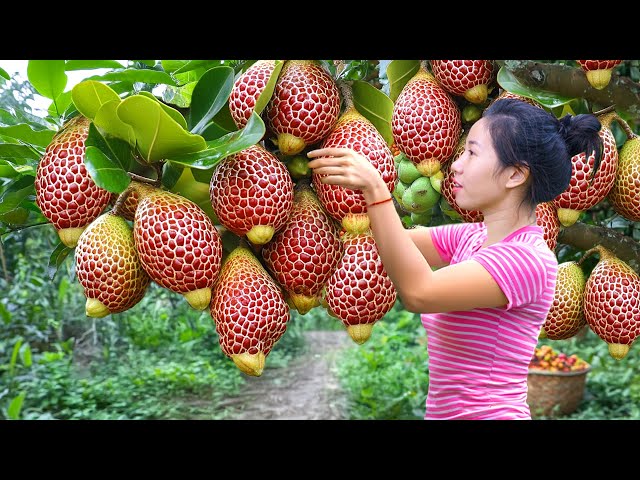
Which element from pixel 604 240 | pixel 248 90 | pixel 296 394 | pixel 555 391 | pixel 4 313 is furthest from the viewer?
pixel 296 394

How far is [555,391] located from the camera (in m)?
4.62

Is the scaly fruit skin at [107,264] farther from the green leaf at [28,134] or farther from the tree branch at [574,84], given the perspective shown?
the tree branch at [574,84]

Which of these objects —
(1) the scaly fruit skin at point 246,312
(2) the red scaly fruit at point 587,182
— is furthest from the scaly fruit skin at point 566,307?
(1) the scaly fruit skin at point 246,312

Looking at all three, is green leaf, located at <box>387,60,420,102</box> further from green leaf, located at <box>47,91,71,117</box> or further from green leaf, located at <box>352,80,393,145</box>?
green leaf, located at <box>47,91,71,117</box>

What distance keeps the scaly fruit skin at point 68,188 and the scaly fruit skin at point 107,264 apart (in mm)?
25

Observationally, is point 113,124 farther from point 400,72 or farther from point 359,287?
point 400,72

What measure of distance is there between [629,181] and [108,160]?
99cm

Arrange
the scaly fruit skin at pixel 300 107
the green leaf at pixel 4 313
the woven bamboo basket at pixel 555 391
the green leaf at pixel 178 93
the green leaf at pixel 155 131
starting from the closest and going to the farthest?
1. the green leaf at pixel 155 131
2. the scaly fruit skin at pixel 300 107
3. the green leaf at pixel 178 93
4. the green leaf at pixel 4 313
5. the woven bamboo basket at pixel 555 391

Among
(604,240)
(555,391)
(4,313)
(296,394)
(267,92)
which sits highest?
(267,92)

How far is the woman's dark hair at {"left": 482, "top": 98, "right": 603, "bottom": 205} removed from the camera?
1.19 m

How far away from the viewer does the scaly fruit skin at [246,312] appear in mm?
1063

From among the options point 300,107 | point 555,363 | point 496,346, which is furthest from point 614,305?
point 555,363

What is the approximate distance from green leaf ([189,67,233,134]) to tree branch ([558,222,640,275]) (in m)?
0.86

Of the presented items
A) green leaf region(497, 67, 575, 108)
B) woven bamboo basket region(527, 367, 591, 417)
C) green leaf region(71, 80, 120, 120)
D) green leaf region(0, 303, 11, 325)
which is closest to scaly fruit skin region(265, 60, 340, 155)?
green leaf region(71, 80, 120, 120)
